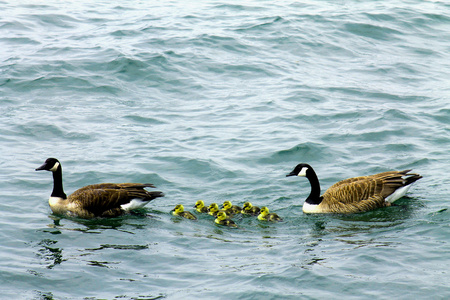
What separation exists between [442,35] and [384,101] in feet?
27.1

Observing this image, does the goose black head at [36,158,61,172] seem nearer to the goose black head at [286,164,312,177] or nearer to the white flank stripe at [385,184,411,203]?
the goose black head at [286,164,312,177]

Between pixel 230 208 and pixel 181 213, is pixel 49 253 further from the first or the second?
pixel 230 208

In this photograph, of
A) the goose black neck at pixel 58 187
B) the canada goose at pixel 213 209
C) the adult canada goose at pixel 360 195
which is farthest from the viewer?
the adult canada goose at pixel 360 195

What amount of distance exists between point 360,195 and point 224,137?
4720 mm

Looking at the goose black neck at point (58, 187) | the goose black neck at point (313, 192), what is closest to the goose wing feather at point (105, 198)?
the goose black neck at point (58, 187)

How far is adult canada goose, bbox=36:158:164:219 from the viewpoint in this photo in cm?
1169

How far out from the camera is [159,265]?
9.57 meters

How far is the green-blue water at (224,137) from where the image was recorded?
9.20 meters

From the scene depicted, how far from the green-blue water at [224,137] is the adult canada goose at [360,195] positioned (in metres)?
0.22

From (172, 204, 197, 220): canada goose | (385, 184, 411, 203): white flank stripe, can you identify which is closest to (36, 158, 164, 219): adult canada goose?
(172, 204, 197, 220): canada goose

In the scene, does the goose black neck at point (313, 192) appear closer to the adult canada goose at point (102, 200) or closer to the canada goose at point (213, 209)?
the canada goose at point (213, 209)

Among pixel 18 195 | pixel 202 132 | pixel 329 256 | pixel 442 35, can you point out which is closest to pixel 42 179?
pixel 18 195

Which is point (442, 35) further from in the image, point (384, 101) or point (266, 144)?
point (266, 144)

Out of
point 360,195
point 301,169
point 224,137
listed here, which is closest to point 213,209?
point 301,169
